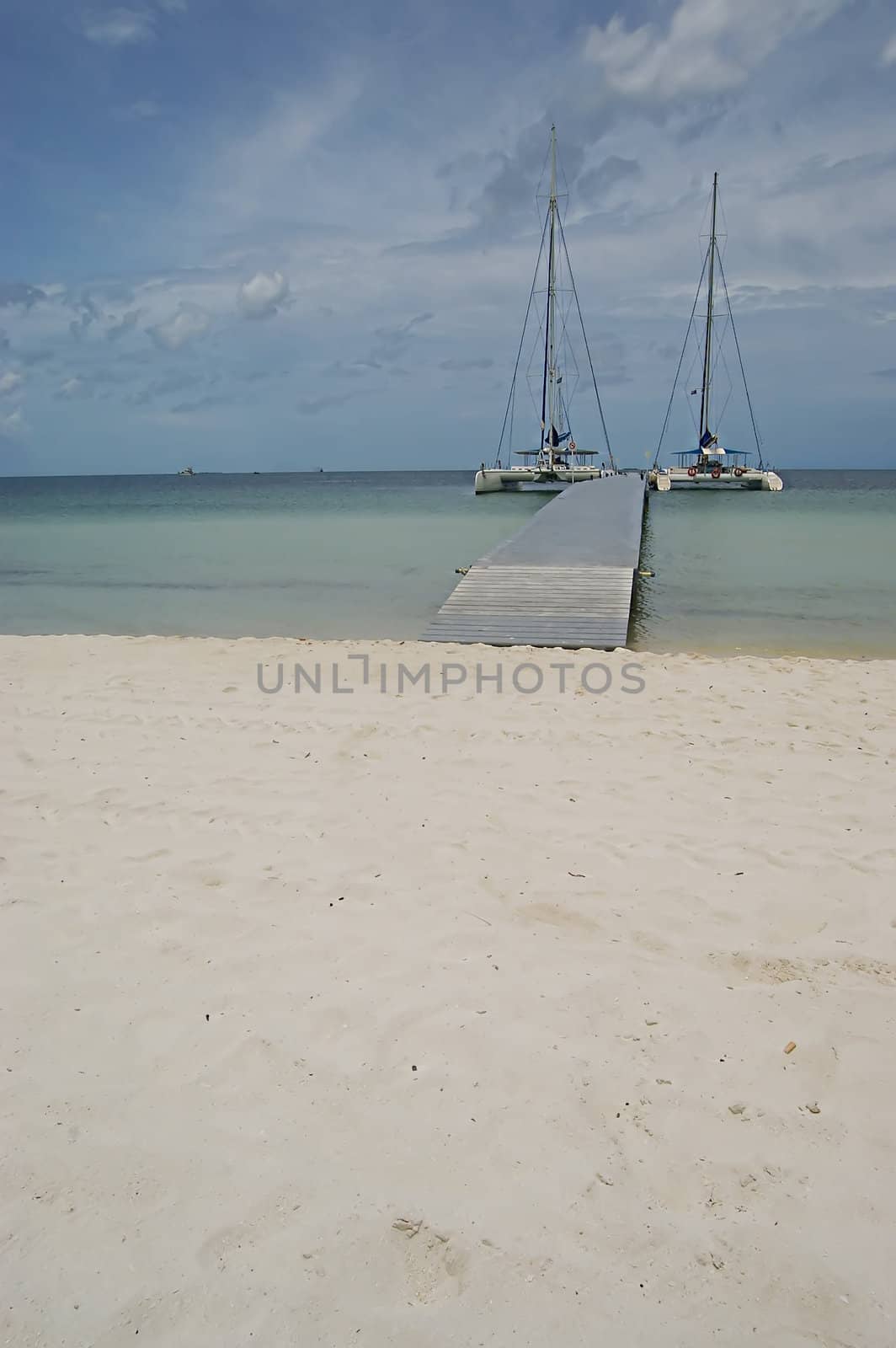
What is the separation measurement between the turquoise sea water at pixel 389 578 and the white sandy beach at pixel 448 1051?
5.27m

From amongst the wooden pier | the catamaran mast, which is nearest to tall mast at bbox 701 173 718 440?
the catamaran mast

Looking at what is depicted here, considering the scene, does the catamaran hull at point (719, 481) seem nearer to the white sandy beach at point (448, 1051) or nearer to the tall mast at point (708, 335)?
the tall mast at point (708, 335)

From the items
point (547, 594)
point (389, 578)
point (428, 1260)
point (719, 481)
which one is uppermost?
point (719, 481)

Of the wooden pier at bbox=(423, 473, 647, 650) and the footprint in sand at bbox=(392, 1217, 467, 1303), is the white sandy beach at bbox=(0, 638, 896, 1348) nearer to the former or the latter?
the footprint in sand at bbox=(392, 1217, 467, 1303)

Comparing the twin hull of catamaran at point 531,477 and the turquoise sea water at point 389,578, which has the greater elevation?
the twin hull of catamaran at point 531,477

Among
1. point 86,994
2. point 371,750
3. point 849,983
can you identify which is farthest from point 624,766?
point 86,994

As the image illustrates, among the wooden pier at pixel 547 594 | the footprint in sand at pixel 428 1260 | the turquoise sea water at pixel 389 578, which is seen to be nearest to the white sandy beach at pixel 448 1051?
the footprint in sand at pixel 428 1260

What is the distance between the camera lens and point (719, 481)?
41.3m

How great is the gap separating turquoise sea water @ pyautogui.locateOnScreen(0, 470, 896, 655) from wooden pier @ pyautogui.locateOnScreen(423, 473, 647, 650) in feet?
1.91

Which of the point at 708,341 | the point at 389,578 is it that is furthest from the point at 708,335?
the point at 389,578

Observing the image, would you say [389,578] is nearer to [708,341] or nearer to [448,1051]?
[448,1051]

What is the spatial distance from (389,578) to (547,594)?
4970 mm

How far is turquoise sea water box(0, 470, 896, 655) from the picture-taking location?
33.3 ft

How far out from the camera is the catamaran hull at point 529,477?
3806 cm
